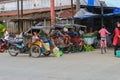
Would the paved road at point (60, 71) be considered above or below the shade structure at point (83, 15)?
below

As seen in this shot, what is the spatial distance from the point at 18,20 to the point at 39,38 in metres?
12.0

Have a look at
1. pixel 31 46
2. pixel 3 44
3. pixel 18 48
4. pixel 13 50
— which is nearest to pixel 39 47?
pixel 31 46

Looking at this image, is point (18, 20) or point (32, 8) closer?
point (18, 20)

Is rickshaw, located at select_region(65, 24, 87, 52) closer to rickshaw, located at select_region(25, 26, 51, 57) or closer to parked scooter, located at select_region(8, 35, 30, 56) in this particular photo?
rickshaw, located at select_region(25, 26, 51, 57)

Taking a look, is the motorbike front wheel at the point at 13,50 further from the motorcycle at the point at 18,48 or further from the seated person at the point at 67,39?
the seated person at the point at 67,39

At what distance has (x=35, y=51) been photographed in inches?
773

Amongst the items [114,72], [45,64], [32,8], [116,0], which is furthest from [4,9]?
[114,72]

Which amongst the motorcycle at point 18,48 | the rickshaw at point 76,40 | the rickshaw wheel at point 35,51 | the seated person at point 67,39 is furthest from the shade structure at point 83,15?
the rickshaw wheel at point 35,51

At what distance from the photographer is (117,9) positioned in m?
27.0

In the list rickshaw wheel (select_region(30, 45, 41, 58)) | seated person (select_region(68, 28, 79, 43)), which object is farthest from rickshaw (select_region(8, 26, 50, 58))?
seated person (select_region(68, 28, 79, 43))

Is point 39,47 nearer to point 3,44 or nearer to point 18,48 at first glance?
point 18,48

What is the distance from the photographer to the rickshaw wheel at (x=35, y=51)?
1948cm

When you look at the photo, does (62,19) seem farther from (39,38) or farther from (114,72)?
(114,72)

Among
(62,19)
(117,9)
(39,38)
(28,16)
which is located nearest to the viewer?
(39,38)
